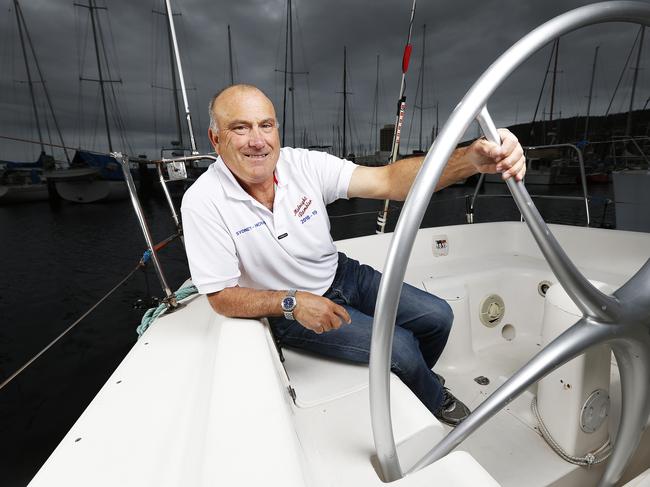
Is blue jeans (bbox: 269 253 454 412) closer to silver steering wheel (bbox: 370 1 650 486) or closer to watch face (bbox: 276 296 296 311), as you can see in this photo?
watch face (bbox: 276 296 296 311)

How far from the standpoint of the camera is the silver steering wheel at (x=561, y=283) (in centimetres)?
42

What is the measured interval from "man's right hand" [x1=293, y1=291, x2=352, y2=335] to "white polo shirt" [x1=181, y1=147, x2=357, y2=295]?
235 mm

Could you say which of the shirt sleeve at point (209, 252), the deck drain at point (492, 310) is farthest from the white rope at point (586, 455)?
the shirt sleeve at point (209, 252)

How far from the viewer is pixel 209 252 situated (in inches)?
39.4

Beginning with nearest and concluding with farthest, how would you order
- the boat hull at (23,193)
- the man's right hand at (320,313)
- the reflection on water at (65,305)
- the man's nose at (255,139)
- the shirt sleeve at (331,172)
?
the man's right hand at (320,313)
the man's nose at (255,139)
the shirt sleeve at (331,172)
the reflection on water at (65,305)
the boat hull at (23,193)

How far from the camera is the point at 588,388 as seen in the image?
3.16 ft

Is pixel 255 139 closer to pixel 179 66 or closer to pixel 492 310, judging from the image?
pixel 179 66

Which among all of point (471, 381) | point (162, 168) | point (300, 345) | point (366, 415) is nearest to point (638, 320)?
point (366, 415)

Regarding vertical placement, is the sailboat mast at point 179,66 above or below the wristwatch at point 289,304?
above

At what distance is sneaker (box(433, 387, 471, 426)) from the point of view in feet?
3.73

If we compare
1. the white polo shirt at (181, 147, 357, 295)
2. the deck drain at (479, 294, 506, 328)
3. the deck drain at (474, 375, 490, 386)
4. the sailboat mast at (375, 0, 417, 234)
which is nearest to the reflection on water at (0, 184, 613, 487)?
the sailboat mast at (375, 0, 417, 234)

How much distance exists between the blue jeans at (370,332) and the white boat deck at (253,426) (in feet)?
0.23

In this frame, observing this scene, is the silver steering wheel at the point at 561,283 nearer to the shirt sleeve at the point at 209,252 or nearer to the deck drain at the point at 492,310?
the shirt sleeve at the point at 209,252

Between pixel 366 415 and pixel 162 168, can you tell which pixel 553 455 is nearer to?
pixel 366 415
